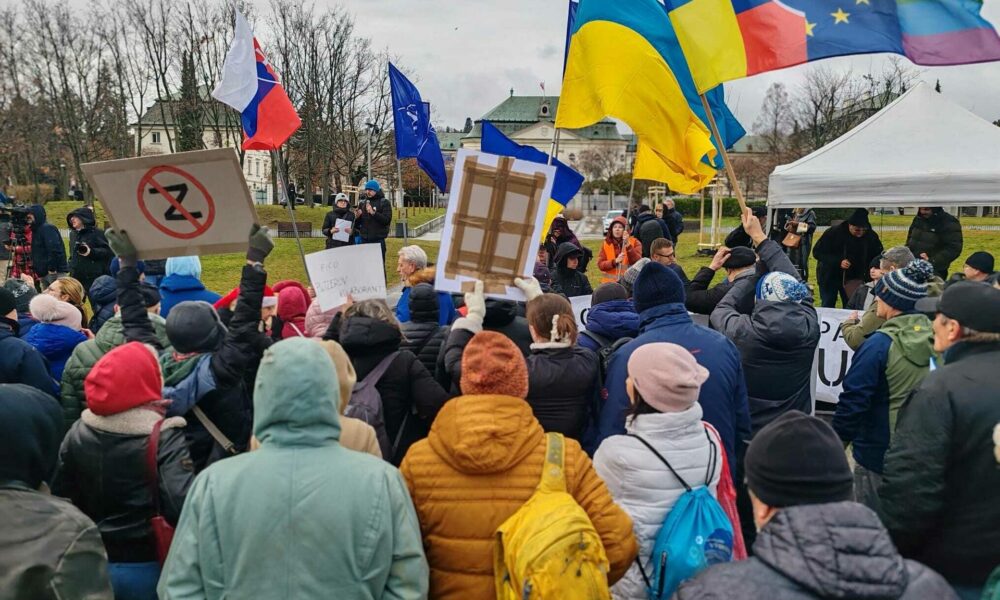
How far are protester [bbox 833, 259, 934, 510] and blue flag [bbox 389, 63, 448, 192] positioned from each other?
597 cm

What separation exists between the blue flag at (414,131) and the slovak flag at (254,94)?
1.80m

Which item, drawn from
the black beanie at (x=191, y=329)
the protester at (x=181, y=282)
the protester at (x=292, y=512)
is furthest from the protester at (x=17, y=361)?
the protester at (x=292, y=512)

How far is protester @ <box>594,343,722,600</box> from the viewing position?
2.99 meters

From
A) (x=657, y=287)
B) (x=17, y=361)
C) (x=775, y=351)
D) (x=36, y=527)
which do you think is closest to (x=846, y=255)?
(x=775, y=351)

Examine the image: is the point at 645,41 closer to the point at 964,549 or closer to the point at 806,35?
the point at 806,35

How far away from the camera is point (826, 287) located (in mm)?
10984

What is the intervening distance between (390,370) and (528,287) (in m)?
1.02

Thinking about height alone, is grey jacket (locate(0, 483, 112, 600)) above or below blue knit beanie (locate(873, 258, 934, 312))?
below

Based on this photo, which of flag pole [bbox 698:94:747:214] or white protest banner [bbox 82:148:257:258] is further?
flag pole [bbox 698:94:747:214]

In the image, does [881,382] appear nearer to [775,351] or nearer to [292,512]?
[775,351]

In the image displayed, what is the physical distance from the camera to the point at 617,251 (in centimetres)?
1075

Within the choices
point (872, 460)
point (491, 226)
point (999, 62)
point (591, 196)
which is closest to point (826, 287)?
point (999, 62)

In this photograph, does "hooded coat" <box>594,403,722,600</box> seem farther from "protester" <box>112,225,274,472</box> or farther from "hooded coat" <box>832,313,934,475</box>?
"protester" <box>112,225,274,472</box>

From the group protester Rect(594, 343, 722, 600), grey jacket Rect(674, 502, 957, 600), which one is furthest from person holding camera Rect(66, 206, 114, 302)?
grey jacket Rect(674, 502, 957, 600)
